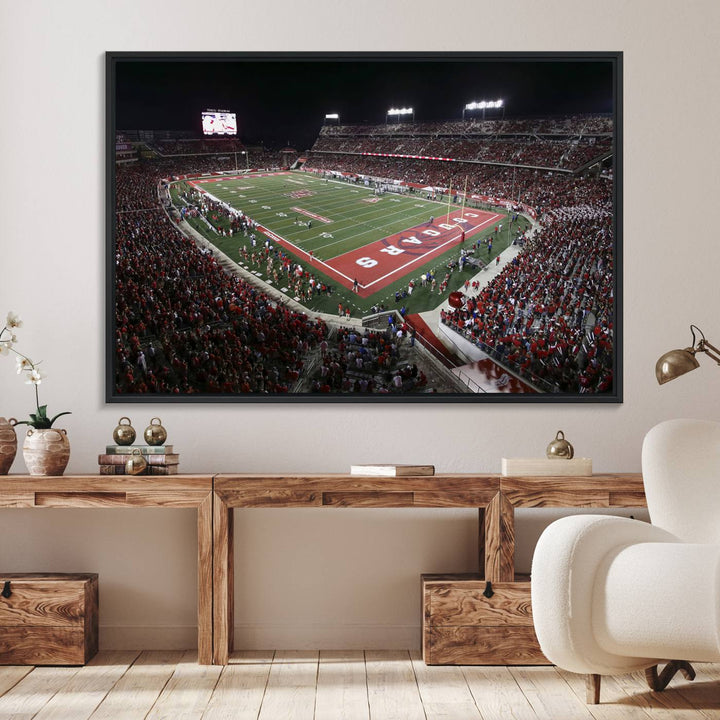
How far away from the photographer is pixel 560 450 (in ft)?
10.5

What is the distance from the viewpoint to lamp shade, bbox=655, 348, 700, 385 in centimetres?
289

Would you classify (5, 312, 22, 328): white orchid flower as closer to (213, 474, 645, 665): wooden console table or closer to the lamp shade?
(213, 474, 645, 665): wooden console table

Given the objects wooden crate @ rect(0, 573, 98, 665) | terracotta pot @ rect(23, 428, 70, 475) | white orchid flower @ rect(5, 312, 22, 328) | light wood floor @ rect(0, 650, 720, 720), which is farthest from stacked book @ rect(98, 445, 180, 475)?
light wood floor @ rect(0, 650, 720, 720)

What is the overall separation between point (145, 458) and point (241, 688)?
868 mm

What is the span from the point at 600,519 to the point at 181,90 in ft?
7.56

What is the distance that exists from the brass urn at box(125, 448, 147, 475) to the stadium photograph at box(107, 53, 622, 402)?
1.26 ft

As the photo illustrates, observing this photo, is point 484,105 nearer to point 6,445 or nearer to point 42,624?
point 6,445

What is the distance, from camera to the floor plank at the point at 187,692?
101 inches

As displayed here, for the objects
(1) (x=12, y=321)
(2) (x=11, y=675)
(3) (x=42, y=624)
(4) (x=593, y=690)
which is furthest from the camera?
(1) (x=12, y=321)

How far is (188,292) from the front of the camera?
139 inches

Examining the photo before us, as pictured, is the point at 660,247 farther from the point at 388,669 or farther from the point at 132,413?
the point at 132,413

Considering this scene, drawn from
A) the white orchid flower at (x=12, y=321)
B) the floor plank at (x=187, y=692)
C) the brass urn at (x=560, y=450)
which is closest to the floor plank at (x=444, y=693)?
the floor plank at (x=187, y=692)

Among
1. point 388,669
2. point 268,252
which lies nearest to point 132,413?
point 268,252

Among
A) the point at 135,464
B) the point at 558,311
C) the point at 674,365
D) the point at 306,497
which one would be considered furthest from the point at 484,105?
the point at 135,464
